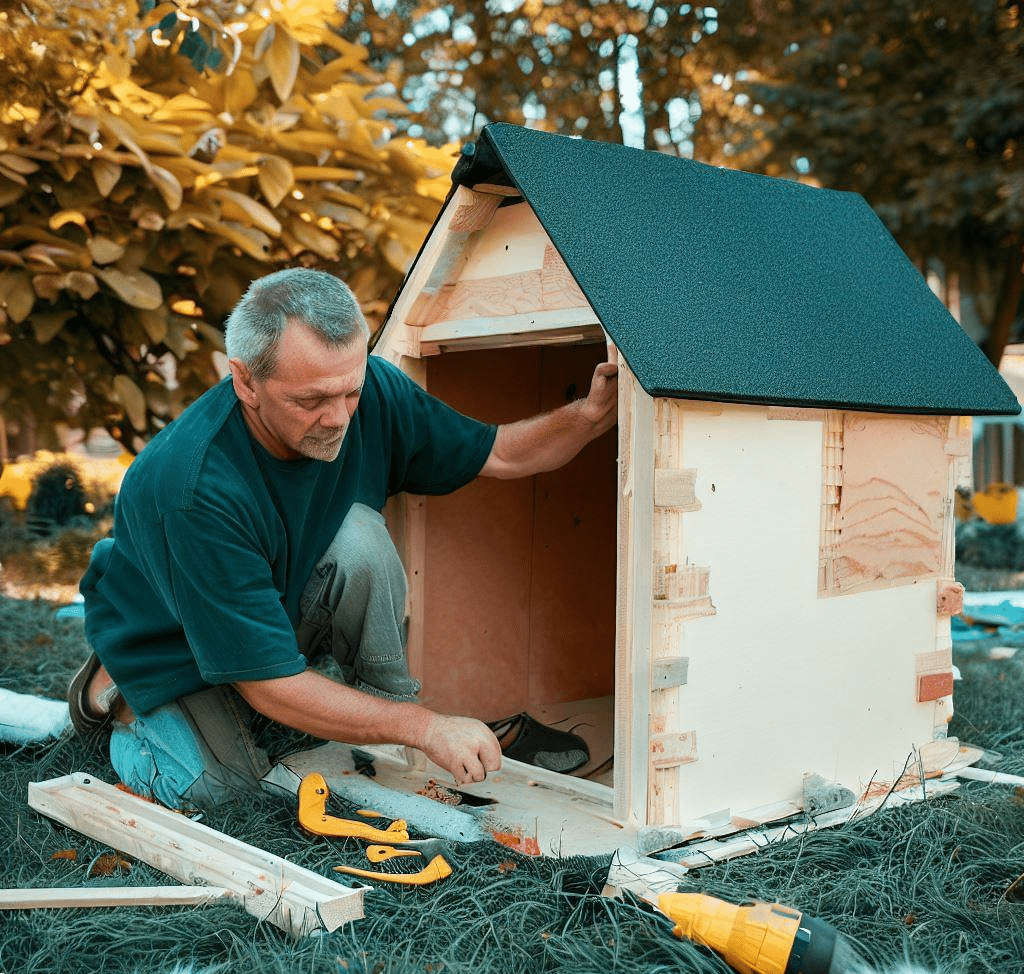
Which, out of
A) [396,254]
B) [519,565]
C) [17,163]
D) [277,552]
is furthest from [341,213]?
[277,552]

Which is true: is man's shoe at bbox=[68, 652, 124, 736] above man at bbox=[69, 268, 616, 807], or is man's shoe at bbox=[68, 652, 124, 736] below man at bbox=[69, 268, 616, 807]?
below

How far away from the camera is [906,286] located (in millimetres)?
3098

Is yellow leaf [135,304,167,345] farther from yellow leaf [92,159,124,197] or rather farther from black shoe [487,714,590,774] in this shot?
black shoe [487,714,590,774]

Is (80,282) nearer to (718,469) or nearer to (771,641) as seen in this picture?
(718,469)

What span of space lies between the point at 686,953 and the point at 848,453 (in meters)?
1.25

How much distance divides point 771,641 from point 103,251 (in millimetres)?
2648

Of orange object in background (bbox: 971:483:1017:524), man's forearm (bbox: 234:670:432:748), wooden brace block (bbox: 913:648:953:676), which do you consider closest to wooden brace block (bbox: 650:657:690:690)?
man's forearm (bbox: 234:670:432:748)

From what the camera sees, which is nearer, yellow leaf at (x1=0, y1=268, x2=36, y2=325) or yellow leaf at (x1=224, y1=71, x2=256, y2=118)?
yellow leaf at (x1=0, y1=268, x2=36, y2=325)

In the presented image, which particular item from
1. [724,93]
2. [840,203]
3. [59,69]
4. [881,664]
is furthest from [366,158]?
[724,93]

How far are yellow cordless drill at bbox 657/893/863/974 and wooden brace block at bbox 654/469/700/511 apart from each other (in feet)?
2.50

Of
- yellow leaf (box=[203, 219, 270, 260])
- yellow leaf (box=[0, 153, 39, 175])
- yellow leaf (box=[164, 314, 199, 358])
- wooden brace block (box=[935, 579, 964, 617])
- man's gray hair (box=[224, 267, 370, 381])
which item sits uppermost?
yellow leaf (box=[0, 153, 39, 175])

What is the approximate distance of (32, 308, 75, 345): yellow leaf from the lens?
13.1 ft

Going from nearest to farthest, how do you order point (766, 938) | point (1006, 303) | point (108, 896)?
point (766, 938)
point (108, 896)
point (1006, 303)

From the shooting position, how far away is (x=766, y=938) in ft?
5.73
